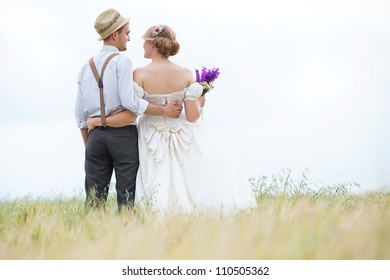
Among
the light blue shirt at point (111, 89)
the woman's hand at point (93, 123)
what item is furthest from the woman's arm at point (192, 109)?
the woman's hand at point (93, 123)

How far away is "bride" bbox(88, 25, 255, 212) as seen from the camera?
611 centimetres

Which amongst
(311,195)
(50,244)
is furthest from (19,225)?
(311,195)

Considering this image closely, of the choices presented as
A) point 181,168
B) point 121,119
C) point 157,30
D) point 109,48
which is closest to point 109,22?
point 109,48

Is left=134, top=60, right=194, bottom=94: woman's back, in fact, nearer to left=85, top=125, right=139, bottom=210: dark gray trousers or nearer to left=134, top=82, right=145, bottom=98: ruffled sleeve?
left=134, top=82, right=145, bottom=98: ruffled sleeve

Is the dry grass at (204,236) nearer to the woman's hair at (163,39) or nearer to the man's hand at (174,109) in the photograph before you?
the man's hand at (174,109)

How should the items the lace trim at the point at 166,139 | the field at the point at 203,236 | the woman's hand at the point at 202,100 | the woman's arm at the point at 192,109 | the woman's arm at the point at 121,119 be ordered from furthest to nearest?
the woman's hand at the point at 202,100
the lace trim at the point at 166,139
the woman's arm at the point at 192,109
the woman's arm at the point at 121,119
the field at the point at 203,236

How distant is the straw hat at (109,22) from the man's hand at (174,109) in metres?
0.97

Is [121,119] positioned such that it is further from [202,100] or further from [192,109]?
[202,100]

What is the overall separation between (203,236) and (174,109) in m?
2.39

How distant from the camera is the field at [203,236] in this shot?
3.71 meters

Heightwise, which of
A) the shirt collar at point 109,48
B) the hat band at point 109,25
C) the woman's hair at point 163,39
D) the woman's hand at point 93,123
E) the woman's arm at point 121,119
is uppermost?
the hat band at point 109,25

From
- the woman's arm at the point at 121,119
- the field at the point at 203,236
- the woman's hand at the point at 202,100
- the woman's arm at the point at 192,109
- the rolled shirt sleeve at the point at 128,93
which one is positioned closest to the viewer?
the field at the point at 203,236

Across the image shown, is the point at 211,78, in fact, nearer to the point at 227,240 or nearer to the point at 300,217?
the point at 300,217

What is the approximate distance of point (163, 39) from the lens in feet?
20.0
